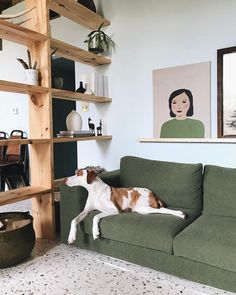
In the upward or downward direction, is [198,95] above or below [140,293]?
above

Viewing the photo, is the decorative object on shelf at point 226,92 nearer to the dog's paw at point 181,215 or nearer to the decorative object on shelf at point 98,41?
the dog's paw at point 181,215

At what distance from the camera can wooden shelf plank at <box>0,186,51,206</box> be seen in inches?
88.9

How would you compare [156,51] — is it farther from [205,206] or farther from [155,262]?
[155,262]

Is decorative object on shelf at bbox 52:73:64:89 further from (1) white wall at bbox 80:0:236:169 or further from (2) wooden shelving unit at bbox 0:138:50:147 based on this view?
(1) white wall at bbox 80:0:236:169

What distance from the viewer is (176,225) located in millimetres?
2016

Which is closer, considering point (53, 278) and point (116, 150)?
point (53, 278)

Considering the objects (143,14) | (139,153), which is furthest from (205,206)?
(143,14)

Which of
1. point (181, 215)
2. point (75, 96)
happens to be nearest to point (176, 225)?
point (181, 215)

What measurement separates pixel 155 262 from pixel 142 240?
0.59ft

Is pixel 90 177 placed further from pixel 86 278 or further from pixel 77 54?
pixel 77 54

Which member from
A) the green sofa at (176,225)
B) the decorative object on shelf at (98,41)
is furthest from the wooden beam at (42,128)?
the decorative object on shelf at (98,41)

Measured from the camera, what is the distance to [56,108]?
5410mm

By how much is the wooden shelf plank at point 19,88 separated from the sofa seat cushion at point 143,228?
1217 millimetres

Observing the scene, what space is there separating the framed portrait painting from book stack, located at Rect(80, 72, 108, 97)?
65 centimetres
